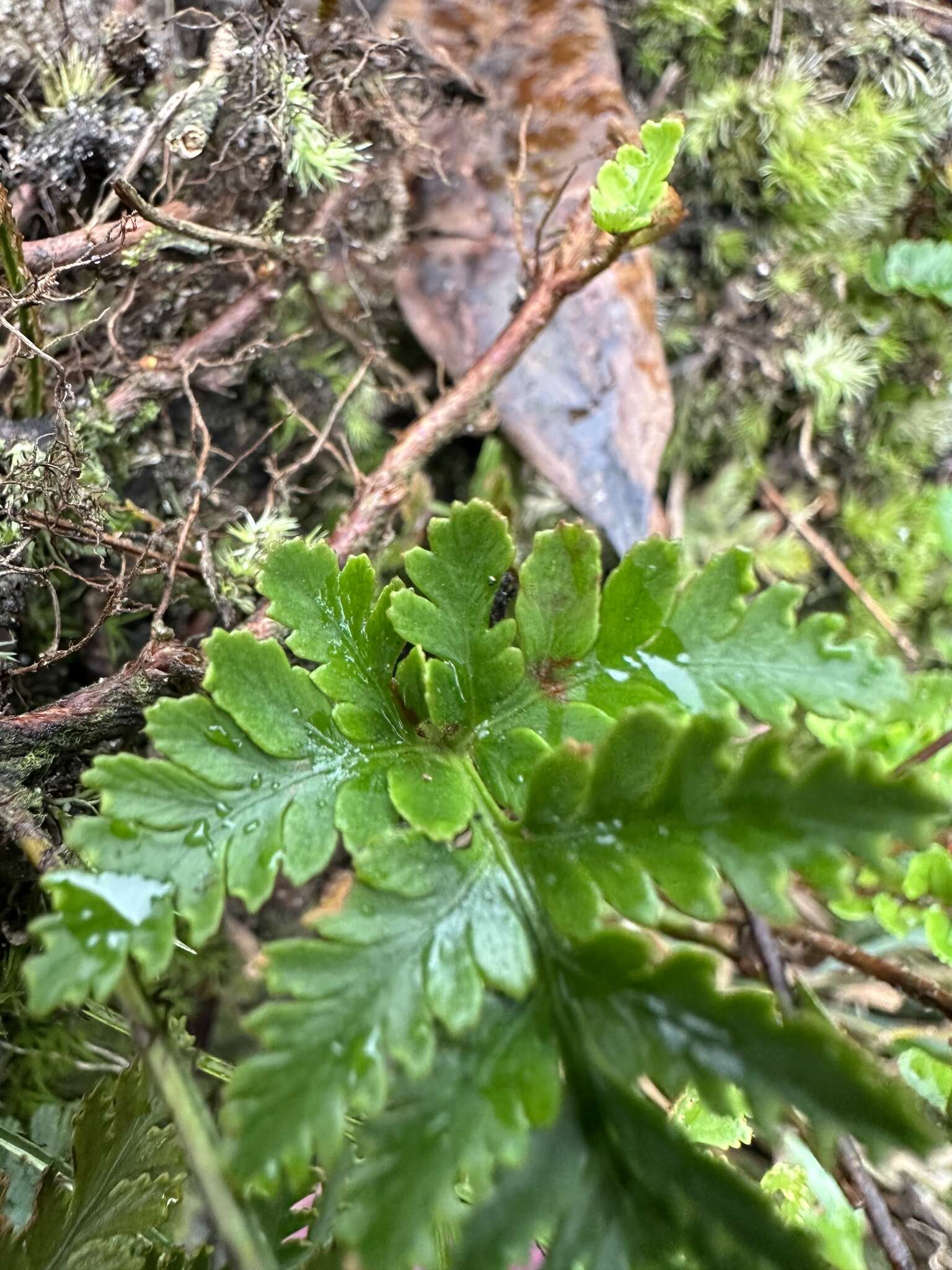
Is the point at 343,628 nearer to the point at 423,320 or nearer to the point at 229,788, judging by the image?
the point at 229,788

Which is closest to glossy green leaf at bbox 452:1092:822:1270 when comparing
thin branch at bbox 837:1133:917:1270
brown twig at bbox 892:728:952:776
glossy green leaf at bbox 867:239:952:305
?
thin branch at bbox 837:1133:917:1270

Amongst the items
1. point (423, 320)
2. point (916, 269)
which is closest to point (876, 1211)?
point (423, 320)

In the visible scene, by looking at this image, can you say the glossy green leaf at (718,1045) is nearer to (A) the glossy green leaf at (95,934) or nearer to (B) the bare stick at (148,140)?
(A) the glossy green leaf at (95,934)

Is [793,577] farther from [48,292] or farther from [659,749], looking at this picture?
[48,292]

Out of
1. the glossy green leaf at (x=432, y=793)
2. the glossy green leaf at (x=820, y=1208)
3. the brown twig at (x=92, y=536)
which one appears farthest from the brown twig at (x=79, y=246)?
the glossy green leaf at (x=820, y=1208)

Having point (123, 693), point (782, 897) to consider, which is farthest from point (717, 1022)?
point (123, 693)

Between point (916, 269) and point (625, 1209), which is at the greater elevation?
point (916, 269)

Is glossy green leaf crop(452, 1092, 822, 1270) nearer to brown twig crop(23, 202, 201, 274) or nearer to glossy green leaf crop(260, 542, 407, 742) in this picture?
glossy green leaf crop(260, 542, 407, 742)
